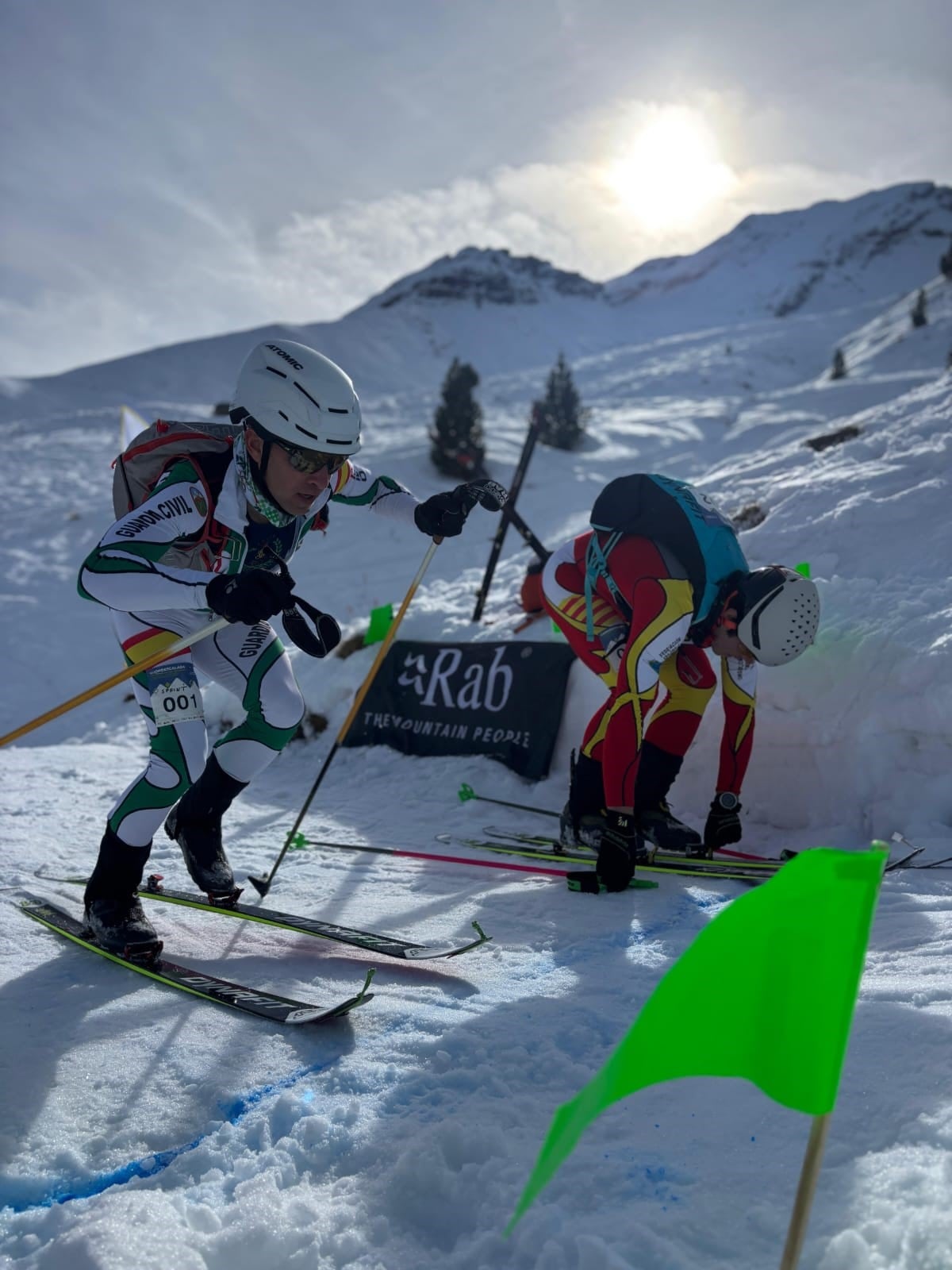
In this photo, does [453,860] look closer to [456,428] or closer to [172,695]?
[172,695]

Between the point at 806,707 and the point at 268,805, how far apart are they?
11.8 ft

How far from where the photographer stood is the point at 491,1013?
249cm

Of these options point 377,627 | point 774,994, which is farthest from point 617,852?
point 377,627

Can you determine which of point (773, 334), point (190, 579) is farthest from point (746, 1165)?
point (773, 334)

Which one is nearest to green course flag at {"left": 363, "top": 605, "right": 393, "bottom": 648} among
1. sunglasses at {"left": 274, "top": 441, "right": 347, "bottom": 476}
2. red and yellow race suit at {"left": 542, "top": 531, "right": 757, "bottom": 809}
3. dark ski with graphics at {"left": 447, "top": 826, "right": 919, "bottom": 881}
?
red and yellow race suit at {"left": 542, "top": 531, "right": 757, "bottom": 809}

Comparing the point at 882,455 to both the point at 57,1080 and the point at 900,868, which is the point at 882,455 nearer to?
the point at 900,868

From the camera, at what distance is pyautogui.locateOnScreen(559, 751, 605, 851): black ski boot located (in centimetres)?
464

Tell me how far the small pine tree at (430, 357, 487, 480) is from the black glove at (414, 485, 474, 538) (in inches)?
654

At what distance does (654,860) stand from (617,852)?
549 mm

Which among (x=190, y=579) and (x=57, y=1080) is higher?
(x=190, y=579)

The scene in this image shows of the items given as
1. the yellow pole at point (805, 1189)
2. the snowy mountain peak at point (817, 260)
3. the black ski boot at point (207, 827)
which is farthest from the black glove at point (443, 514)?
the snowy mountain peak at point (817, 260)

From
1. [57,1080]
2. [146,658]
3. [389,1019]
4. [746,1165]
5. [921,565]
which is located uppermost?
[921,565]

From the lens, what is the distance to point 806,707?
4801 millimetres

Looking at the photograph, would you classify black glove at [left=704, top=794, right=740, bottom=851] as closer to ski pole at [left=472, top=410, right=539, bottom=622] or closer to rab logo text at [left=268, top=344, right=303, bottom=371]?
A: rab logo text at [left=268, top=344, right=303, bottom=371]
